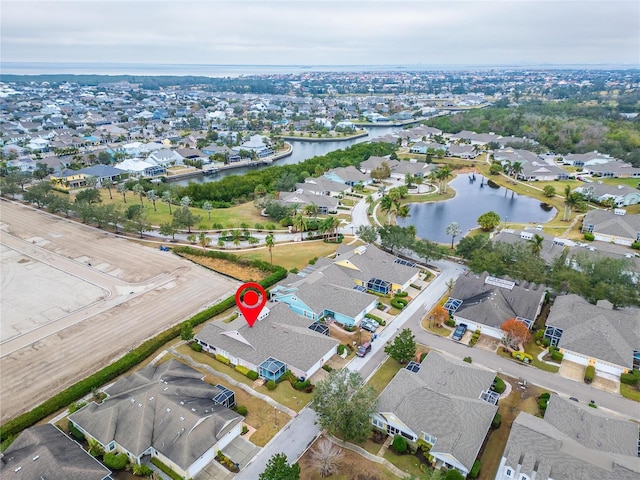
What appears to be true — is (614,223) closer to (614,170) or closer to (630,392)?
(630,392)

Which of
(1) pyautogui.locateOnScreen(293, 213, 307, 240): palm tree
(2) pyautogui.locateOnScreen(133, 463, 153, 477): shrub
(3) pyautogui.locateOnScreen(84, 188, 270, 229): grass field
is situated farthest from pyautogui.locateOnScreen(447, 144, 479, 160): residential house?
(2) pyautogui.locateOnScreen(133, 463, 153, 477): shrub

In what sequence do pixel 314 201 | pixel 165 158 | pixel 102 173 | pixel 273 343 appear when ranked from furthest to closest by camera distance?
pixel 165 158, pixel 102 173, pixel 314 201, pixel 273 343

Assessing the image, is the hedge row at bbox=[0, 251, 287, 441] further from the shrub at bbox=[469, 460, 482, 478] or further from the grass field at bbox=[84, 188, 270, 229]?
the shrub at bbox=[469, 460, 482, 478]

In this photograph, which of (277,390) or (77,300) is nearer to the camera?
(277,390)

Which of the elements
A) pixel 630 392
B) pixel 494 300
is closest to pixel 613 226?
pixel 494 300

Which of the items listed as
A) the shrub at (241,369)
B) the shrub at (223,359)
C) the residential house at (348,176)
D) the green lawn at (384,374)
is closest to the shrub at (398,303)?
the green lawn at (384,374)

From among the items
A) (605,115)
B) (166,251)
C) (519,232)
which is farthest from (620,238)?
(605,115)

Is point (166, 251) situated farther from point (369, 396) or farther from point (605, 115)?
point (605, 115)

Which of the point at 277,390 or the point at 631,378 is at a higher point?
the point at 631,378
